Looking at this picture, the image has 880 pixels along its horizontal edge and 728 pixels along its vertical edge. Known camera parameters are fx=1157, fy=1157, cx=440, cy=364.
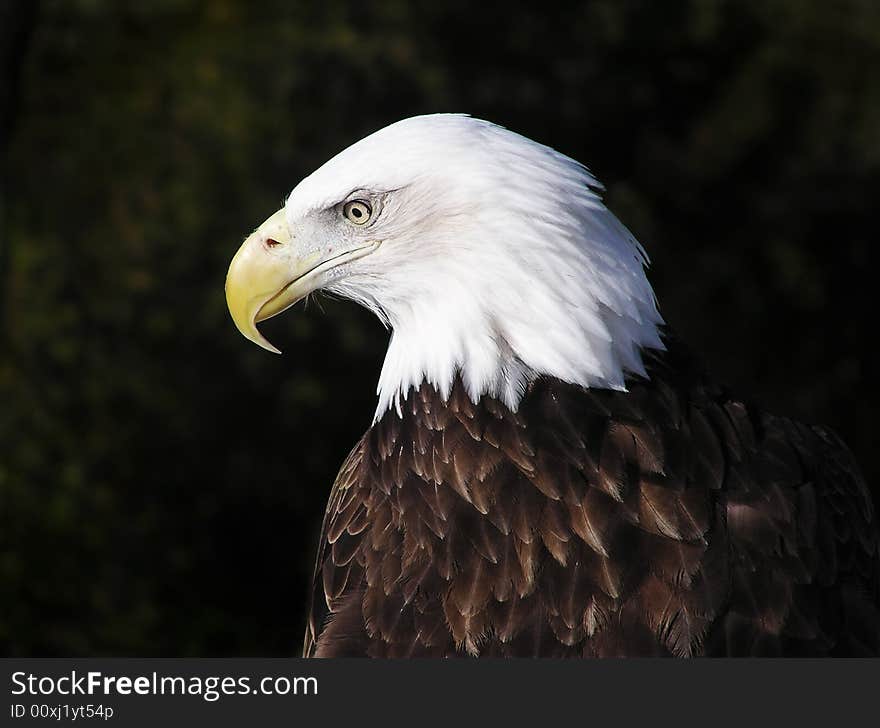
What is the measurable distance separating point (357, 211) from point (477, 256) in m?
0.30

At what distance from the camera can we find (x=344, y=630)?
7.34 ft

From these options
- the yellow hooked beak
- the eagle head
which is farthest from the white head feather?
the yellow hooked beak

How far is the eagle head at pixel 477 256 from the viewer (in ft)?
7.02

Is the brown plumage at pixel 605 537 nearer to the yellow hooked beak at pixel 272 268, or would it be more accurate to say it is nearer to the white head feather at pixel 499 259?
the white head feather at pixel 499 259

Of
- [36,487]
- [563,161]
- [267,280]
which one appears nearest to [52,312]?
[36,487]

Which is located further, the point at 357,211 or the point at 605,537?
the point at 357,211

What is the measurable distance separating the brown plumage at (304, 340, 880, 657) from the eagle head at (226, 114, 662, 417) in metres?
0.06

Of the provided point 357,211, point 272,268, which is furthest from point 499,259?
point 272,268

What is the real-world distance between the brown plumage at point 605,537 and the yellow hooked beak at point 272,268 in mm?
347

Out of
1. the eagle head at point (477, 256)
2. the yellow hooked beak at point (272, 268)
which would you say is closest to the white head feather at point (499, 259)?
the eagle head at point (477, 256)

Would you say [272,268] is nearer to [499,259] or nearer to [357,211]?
[357,211]

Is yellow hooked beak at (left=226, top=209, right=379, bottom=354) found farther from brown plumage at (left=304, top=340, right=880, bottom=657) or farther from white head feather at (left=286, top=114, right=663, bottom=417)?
brown plumage at (left=304, top=340, right=880, bottom=657)

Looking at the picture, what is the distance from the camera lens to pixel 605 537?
210 cm

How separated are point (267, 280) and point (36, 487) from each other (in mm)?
3407
